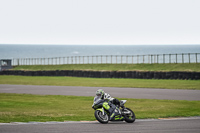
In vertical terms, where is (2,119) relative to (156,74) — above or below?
above

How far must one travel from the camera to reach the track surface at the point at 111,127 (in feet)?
37.5

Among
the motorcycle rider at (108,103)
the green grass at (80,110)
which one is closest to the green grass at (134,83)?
the green grass at (80,110)

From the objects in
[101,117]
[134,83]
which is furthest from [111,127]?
[134,83]

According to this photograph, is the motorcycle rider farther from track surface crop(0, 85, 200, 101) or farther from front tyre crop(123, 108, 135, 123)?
track surface crop(0, 85, 200, 101)

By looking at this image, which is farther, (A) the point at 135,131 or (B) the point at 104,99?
(B) the point at 104,99

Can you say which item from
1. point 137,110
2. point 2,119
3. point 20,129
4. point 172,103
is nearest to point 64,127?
point 20,129

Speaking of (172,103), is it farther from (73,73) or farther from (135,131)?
(73,73)

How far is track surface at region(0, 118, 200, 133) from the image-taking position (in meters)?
11.4

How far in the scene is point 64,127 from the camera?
12328mm

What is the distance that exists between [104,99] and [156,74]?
111 feet

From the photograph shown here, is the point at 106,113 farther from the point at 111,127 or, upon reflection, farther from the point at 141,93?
the point at 141,93

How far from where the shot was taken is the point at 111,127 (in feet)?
40.5

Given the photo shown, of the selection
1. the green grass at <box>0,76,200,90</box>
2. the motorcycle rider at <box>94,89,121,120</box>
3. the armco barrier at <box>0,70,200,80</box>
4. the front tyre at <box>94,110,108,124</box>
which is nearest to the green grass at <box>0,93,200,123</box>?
the front tyre at <box>94,110,108,124</box>

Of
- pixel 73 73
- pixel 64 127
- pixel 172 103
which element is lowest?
pixel 73 73
